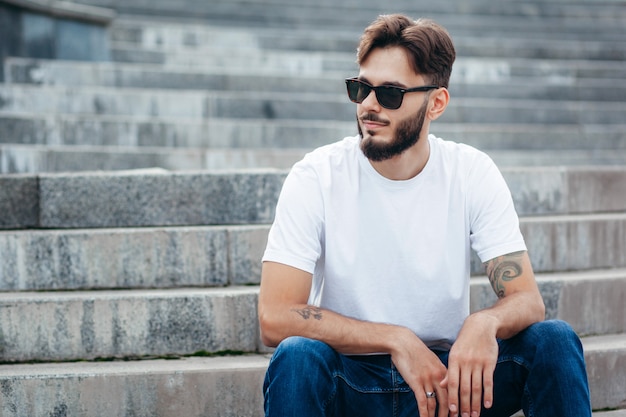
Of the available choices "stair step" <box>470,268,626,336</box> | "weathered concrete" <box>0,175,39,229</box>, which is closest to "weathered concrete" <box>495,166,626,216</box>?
"stair step" <box>470,268,626,336</box>

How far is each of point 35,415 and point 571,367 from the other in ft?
6.55

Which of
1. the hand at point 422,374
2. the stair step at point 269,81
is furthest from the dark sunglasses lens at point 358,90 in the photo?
the stair step at point 269,81

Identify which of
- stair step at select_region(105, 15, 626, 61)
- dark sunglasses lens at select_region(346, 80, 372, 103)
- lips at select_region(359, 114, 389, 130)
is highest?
stair step at select_region(105, 15, 626, 61)

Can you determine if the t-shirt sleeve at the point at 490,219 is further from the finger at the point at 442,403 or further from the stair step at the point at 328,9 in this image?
the stair step at the point at 328,9

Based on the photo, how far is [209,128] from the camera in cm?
564

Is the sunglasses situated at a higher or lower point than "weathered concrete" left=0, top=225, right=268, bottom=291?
higher

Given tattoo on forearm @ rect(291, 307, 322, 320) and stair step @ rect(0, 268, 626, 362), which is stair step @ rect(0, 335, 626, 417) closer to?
stair step @ rect(0, 268, 626, 362)

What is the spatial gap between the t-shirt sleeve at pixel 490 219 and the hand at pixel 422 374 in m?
0.48

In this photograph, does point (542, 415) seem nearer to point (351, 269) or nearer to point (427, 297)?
point (427, 297)

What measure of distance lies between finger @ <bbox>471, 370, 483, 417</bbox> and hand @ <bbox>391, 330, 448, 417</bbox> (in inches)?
3.3

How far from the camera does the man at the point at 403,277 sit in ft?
7.43

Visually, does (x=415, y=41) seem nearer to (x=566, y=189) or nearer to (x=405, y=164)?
(x=405, y=164)

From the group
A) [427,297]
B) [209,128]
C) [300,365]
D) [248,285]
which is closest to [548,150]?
[209,128]

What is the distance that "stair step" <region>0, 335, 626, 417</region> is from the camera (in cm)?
288
